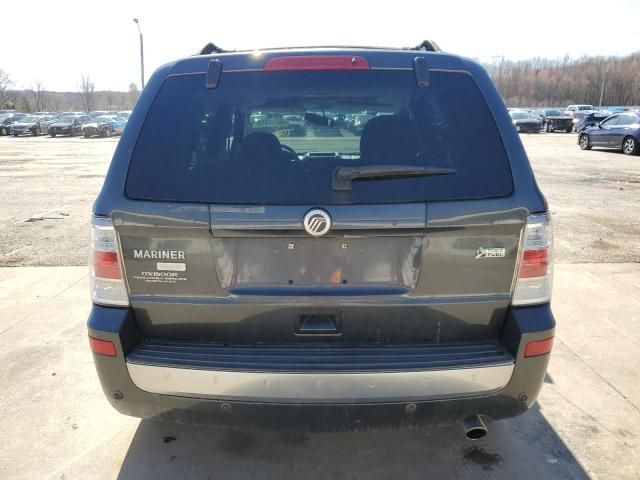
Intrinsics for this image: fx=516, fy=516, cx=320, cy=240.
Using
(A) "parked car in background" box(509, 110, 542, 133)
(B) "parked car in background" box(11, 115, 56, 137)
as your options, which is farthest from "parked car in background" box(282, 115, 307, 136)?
(B) "parked car in background" box(11, 115, 56, 137)

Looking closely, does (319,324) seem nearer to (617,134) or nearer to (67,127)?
(617,134)

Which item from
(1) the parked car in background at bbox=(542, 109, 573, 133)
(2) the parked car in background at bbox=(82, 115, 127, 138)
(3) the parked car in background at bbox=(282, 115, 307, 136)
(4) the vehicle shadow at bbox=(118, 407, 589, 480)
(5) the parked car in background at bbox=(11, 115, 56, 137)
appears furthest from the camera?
(5) the parked car in background at bbox=(11, 115, 56, 137)

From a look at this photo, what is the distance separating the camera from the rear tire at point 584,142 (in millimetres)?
23445

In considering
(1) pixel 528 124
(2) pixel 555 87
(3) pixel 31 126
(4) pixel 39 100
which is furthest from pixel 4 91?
(2) pixel 555 87

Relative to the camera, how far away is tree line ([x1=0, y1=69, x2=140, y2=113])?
81.6 meters

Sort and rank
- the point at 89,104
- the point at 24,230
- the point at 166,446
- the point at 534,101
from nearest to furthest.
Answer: the point at 166,446 → the point at 24,230 → the point at 89,104 → the point at 534,101

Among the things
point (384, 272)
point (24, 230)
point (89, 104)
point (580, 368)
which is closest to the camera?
point (384, 272)

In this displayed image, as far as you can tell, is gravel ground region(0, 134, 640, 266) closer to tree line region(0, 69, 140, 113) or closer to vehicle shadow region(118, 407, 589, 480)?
vehicle shadow region(118, 407, 589, 480)

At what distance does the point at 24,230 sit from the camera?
805cm

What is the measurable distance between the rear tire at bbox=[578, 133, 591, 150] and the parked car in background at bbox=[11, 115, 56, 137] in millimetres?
39781

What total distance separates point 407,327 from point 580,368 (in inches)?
87.0

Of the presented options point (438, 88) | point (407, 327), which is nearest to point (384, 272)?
point (407, 327)

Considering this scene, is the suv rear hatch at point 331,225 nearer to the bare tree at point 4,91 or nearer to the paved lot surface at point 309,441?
the paved lot surface at point 309,441

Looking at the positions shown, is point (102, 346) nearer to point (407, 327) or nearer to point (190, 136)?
point (190, 136)
